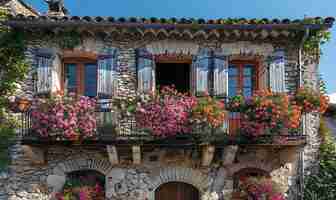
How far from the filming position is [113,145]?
7.30 meters

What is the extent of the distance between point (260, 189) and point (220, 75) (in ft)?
9.54

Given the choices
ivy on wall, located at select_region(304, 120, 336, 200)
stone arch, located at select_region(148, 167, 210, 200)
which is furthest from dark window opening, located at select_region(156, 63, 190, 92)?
ivy on wall, located at select_region(304, 120, 336, 200)

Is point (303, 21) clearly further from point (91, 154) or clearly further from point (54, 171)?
point (54, 171)

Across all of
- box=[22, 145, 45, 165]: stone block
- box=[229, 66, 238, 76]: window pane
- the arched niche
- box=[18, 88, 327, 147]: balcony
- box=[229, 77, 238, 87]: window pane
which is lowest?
the arched niche

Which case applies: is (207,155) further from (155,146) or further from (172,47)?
(172,47)

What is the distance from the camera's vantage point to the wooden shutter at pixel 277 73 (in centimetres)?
816

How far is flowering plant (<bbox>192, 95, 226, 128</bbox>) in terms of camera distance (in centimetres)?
707

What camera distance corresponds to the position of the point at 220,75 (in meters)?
8.19

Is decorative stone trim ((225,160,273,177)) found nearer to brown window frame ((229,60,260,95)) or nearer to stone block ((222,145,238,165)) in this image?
stone block ((222,145,238,165))

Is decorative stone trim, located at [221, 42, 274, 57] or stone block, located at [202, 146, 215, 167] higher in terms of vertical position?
decorative stone trim, located at [221, 42, 274, 57]

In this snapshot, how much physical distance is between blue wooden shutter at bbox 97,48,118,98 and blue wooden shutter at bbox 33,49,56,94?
1.22 m

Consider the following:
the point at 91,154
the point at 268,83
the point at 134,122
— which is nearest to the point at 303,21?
the point at 268,83

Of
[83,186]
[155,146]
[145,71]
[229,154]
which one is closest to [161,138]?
[155,146]

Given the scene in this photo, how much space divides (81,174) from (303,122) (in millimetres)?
5753
